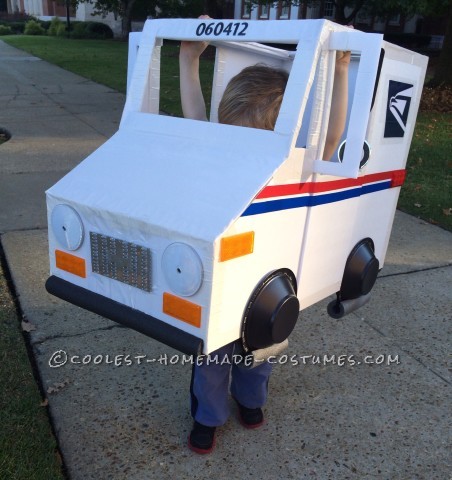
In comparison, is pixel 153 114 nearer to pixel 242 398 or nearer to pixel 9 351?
pixel 242 398

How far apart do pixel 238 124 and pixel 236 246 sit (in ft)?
1.97

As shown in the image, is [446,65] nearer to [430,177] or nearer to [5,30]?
[430,177]

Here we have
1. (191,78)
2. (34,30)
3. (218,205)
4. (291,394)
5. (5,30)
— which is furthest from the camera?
(5,30)

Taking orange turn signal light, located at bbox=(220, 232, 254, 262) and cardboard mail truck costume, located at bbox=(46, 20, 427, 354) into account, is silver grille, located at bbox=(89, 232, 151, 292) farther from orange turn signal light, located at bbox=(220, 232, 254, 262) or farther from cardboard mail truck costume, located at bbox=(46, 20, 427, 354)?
orange turn signal light, located at bbox=(220, 232, 254, 262)

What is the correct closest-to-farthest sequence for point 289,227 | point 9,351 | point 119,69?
point 289,227
point 9,351
point 119,69

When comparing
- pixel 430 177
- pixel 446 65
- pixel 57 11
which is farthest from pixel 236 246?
pixel 57 11

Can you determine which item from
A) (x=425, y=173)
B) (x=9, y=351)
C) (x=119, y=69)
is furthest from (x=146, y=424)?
(x=119, y=69)

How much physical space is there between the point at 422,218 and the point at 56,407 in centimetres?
398

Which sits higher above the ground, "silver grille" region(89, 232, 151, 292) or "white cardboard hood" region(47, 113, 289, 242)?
"white cardboard hood" region(47, 113, 289, 242)

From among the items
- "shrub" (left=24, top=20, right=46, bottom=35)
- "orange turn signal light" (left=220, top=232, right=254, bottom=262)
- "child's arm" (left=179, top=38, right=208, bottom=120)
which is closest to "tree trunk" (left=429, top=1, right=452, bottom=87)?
"child's arm" (left=179, top=38, right=208, bottom=120)

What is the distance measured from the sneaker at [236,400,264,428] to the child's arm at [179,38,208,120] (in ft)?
4.32

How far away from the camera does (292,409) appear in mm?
2502

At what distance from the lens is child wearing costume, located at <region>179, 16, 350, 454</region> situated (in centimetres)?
200

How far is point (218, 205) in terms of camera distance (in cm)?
166
